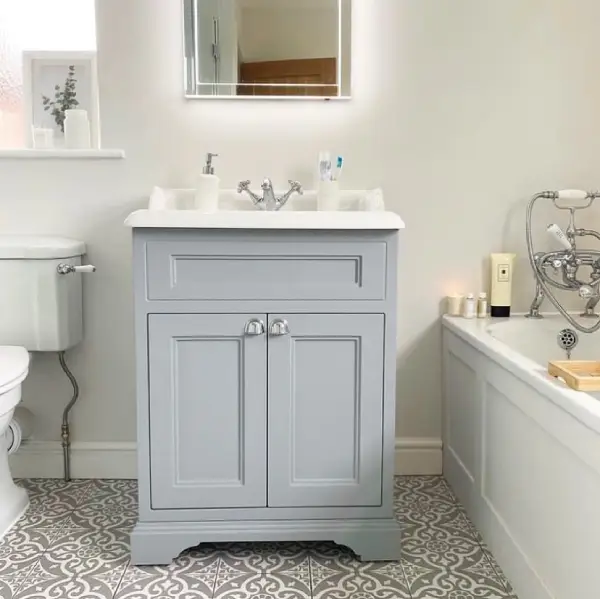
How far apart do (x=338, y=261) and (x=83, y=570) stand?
1002 mm

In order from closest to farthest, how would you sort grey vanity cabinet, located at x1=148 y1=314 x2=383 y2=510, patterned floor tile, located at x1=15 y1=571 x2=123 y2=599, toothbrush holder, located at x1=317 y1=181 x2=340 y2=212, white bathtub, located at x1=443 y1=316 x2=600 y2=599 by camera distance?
white bathtub, located at x1=443 y1=316 x2=600 y2=599, patterned floor tile, located at x1=15 y1=571 x2=123 y2=599, grey vanity cabinet, located at x1=148 y1=314 x2=383 y2=510, toothbrush holder, located at x1=317 y1=181 x2=340 y2=212

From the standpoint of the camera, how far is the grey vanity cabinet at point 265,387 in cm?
166

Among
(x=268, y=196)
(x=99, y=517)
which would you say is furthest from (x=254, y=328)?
(x=99, y=517)

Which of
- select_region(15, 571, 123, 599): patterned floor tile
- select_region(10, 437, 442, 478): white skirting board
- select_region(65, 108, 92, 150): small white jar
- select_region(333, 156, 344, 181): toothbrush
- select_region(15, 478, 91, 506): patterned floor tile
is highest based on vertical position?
select_region(65, 108, 92, 150): small white jar

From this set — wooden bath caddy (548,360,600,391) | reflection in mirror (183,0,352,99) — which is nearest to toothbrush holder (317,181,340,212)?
reflection in mirror (183,0,352,99)

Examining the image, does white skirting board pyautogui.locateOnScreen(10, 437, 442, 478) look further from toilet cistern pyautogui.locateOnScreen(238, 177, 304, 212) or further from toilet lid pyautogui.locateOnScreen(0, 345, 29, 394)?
toilet cistern pyautogui.locateOnScreen(238, 177, 304, 212)

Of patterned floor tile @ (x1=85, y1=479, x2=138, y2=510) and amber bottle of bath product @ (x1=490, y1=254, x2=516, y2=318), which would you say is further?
amber bottle of bath product @ (x1=490, y1=254, x2=516, y2=318)

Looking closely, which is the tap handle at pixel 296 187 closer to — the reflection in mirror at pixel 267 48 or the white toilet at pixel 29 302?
A: the reflection in mirror at pixel 267 48

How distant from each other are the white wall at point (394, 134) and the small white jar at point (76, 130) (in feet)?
0.21

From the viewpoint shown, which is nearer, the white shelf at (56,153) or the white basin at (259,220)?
the white basin at (259,220)

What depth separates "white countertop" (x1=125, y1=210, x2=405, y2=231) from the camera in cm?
162

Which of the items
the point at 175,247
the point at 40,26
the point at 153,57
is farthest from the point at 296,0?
the point at 175,247

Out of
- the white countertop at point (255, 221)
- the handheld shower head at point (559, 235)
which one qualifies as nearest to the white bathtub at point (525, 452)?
the handheld shower head at point (559, 235)

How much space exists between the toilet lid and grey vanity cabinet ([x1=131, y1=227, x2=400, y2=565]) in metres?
0.35
